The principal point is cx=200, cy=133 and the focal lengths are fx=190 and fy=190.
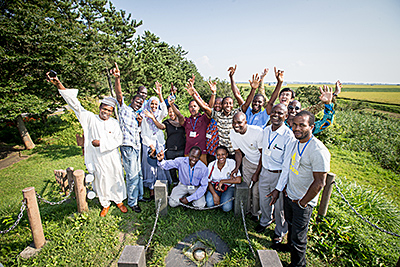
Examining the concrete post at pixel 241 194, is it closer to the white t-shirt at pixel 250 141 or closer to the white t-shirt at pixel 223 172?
the white t-shirt at pixel 223 172

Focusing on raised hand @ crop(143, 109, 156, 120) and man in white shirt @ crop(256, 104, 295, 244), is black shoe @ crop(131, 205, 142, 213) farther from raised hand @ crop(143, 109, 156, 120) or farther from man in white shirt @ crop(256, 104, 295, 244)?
man in white shirt @ crop(256, 104, 295, 244)

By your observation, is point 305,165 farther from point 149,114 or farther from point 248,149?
point 149,114

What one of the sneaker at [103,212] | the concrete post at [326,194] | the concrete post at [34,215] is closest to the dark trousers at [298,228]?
the concrete post at [326,194]

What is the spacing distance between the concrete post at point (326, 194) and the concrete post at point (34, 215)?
571 centimetres

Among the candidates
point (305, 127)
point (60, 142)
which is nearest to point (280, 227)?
→ point (305, 127)

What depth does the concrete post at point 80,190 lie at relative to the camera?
160 inches

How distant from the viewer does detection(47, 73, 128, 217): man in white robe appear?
3.92 m

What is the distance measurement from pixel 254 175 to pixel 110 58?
45.2ft

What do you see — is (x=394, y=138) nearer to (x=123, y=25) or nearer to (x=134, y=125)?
(x=134, y=125)

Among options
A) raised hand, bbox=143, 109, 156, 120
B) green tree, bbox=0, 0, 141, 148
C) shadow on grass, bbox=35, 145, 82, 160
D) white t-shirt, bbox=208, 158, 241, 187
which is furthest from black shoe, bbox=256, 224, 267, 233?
green tree, bbox=0, 0, 141, 148

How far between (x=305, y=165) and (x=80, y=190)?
444cm

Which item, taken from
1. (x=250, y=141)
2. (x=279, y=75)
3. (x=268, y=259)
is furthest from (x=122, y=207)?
(x=279, y=75)

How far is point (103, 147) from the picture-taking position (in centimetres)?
396

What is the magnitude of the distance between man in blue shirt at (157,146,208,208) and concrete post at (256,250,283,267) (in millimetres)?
2066
